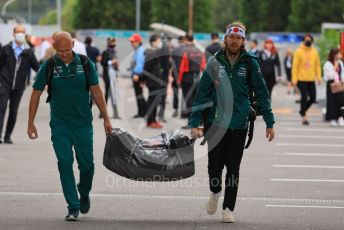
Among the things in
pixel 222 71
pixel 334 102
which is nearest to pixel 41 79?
pixel 222 71

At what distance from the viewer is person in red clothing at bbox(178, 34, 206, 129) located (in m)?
23.8

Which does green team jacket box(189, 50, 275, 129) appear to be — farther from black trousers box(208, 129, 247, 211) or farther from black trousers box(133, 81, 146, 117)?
black trousers box(133, 81, 146, 117)

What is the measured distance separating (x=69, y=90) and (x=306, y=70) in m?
13.6

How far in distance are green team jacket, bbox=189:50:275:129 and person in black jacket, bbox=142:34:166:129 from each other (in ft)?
40.8

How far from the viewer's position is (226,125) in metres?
10.1

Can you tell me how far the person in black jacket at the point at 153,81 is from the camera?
895 inches

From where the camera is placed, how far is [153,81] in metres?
A: 22.9

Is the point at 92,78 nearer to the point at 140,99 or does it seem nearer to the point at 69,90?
the point at 69,90

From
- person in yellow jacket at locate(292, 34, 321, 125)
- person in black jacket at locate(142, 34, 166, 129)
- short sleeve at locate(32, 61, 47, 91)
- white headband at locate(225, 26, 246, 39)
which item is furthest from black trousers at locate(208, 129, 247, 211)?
person in yellow jacket at locate(292, 34, 321, 125)

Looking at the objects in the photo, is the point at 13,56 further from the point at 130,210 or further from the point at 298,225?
the point at 298,225

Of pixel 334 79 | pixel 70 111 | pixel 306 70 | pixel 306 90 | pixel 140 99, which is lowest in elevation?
pixel 140 99

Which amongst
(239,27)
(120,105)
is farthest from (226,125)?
(120,105)

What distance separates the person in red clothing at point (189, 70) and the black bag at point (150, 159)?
44.2ft

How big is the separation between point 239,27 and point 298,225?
189 cm
